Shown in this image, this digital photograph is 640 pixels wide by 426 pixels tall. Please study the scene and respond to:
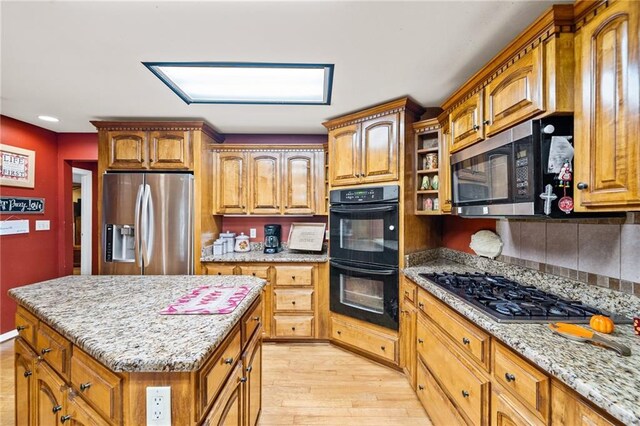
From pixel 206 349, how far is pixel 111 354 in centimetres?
29

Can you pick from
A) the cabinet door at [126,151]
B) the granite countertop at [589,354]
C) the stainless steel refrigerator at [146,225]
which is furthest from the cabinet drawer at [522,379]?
the cabinet door at [126,151]

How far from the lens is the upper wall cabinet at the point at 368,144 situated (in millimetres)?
2406

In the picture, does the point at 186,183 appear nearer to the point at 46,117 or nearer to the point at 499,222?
the point at 46,117

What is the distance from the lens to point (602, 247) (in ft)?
4.50

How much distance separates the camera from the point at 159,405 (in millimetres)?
852

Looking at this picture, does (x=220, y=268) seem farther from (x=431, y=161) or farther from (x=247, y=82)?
(x=431, y=161)

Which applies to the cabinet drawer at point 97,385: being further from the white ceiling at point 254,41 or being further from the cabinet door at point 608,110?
the cabinet door at point 608,110

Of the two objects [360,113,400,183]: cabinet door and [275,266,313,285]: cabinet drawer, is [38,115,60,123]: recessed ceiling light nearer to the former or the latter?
[275,266,313,285]: cabinet drawer

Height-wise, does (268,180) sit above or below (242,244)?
above

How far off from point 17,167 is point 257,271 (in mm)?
2921

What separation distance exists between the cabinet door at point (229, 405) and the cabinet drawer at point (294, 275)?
1.55 meters

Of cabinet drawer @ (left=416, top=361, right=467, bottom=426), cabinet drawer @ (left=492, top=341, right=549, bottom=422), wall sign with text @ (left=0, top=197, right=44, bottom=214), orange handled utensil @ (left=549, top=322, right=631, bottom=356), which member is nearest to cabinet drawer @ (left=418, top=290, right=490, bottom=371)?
cabinet drawer @ (left=492, top=341, right=549, bottom=422)

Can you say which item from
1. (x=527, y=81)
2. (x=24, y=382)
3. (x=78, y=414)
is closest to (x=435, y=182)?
(x=527, y=81)

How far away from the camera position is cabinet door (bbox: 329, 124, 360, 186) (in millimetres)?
2650
